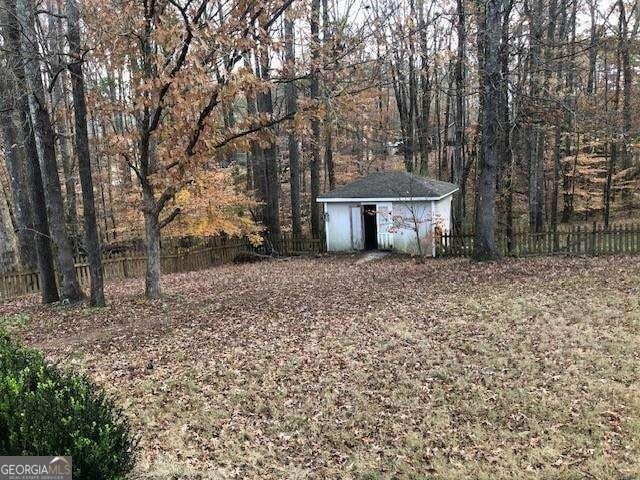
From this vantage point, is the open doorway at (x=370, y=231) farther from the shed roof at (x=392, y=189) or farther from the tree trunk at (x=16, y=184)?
the tree trunk at (x=16, y=184)

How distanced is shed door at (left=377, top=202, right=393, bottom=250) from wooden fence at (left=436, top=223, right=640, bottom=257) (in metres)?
3.07

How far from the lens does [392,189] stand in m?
19.0

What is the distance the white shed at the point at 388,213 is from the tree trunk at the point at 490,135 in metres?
3.43

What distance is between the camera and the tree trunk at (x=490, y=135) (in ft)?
41.8

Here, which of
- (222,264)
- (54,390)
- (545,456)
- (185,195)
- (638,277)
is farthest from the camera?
(222,264)

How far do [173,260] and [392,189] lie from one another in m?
8.49

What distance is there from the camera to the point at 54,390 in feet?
11.2

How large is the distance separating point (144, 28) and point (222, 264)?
11684mm

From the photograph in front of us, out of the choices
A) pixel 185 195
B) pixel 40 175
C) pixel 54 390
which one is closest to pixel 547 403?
pixel 54 390

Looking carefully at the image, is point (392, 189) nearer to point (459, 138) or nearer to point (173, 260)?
point (459, 138)

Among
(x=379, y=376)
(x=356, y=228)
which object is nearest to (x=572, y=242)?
(x=356, y=228)

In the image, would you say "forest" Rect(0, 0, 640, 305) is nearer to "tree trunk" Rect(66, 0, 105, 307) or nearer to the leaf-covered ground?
"tree trunk" Rect(66, 0, 105, 307)

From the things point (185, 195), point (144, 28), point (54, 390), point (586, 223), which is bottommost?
point (586, 223)

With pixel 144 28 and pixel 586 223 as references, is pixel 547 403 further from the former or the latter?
pixel 586 223
